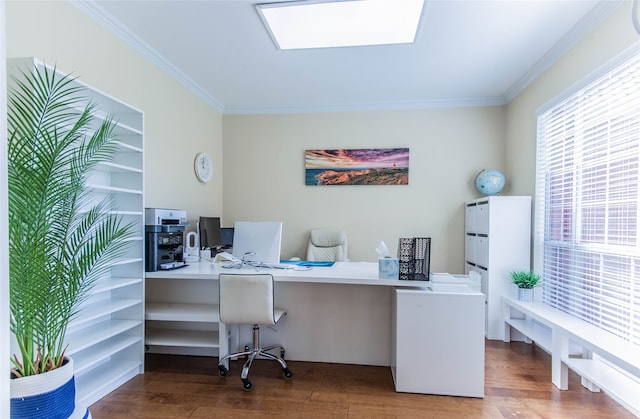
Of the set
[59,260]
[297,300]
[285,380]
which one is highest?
[59,260]

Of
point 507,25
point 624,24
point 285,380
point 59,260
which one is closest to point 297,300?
point 285,380

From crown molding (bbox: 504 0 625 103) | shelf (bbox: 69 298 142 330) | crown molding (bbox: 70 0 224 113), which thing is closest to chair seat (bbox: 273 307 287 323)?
shelf (bbox: 69 298 142 330)

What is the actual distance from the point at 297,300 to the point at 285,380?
2.01ft

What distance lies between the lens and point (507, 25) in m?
2.63

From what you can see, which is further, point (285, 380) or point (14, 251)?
point (285, 380)

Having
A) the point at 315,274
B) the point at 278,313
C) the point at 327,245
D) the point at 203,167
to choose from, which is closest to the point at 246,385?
the point at 278,313

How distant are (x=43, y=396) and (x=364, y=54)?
130 inches

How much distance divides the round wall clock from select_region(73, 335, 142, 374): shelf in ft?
6.97

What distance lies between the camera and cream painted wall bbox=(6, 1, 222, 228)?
2057mm

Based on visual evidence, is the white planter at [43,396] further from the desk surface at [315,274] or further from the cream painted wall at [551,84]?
the cream painted wall at [551,84]

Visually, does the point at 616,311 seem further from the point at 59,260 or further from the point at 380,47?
the point at 59,260

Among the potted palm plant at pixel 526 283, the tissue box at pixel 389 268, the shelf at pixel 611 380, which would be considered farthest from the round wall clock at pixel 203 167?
the shelf at pixel 611 380

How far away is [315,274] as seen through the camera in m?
2.51

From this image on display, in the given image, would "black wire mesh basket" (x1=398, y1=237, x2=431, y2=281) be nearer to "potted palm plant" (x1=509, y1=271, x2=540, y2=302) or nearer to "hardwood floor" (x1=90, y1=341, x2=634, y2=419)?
"hardwood floor" (x1=90, y1=341, x2=634, y2=419)
